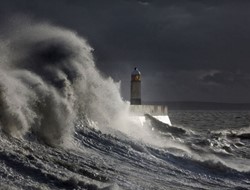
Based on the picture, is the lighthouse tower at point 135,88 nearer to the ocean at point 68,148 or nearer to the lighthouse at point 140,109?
the lighthouse at point 140,109

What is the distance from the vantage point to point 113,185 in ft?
24.4

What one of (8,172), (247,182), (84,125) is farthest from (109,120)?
(8,172)

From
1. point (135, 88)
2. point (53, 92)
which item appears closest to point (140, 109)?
point (135, 88)

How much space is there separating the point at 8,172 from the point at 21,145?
1.47m

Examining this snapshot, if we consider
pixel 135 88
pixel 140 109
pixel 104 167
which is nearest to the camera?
pixel 104 167

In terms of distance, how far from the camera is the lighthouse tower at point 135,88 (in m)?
30.7

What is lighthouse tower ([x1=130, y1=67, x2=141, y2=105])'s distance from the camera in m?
30.7

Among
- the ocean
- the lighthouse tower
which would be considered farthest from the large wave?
the lighthouse tower

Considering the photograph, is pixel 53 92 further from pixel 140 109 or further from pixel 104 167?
pixel 140 109

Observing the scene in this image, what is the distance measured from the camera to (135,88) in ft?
101

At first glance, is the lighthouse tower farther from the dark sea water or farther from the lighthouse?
the dark sea water

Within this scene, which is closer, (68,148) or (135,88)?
(68,148)

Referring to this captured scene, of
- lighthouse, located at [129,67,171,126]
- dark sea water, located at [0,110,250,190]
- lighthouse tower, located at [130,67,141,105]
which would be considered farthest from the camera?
lighthouse tower, located at [130,67,141,105]

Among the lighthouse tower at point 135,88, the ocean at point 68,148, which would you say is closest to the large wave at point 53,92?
the ocean at point 68,148
